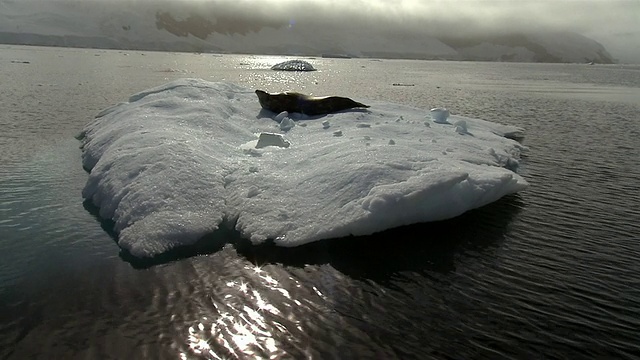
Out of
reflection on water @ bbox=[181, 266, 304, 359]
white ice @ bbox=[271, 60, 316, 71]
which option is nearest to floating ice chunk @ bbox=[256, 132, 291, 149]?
reflection on water @ bbox=[181, 266, 304, 359]

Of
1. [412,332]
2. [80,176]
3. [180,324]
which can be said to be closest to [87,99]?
[80,176]

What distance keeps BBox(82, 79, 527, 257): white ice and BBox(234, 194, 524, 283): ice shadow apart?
0.26 m

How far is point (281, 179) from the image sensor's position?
40.2 ft

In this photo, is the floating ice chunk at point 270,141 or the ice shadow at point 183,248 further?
the floating ice chunk at point 270,141

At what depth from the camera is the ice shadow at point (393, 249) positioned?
30.1 ft

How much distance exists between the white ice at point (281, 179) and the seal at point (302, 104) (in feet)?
12.9

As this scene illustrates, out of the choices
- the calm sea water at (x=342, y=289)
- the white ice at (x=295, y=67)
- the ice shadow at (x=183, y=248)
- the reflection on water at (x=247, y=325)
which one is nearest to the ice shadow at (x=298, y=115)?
the calm sea water at (x=342, y=289)

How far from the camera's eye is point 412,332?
23.1 feet

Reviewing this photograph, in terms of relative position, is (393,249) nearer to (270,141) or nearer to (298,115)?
(270,141)

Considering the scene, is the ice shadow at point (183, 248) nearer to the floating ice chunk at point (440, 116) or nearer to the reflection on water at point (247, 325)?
the reflection on water at point (247, 325)

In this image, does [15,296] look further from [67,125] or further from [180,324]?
[67,125]

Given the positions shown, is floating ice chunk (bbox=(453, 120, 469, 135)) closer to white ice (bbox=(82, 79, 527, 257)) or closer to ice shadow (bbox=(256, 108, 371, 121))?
white ice (bbox=(82, 79, 527, 257))

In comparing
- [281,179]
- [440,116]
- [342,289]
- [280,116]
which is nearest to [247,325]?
[342,289]

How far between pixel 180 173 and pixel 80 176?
204 inches
